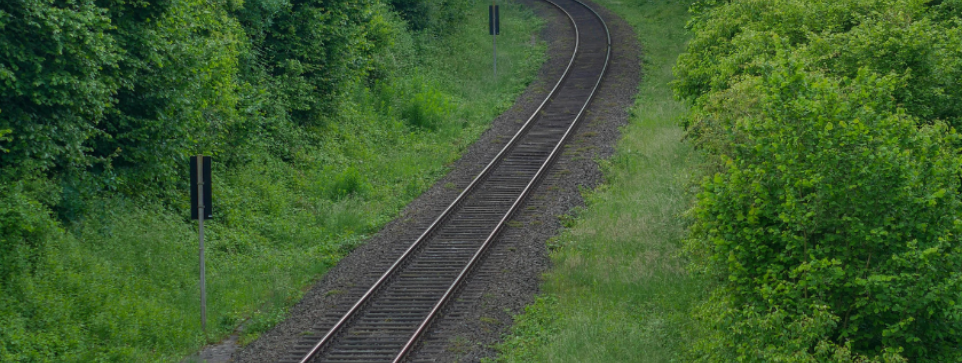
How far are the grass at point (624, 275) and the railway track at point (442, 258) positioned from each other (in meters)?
1.68

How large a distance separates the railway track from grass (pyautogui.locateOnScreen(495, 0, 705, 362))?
168 cm

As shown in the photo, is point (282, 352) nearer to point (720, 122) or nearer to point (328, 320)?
point (328, 320)

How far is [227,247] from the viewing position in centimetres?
1675

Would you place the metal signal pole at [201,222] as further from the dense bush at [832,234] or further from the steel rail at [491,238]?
the dense bush at [832,234]

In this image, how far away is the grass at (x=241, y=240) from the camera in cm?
1228

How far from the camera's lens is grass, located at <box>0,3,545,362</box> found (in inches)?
484

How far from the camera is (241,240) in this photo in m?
17.2

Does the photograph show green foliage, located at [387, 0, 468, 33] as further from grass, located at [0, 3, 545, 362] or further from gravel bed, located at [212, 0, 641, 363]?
gravel bed, located at [212, 0, 641, 363]

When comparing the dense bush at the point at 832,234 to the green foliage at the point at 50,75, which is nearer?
the dense bush at the point at 832,234

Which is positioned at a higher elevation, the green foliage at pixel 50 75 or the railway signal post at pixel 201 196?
the green foliage at pixel 50 75

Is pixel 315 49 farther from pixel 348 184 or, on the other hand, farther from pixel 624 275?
pixel 624 275

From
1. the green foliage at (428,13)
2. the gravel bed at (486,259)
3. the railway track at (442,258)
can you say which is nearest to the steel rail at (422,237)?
the railway track at (442,258)

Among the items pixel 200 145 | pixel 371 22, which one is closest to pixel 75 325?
pixel 200 145

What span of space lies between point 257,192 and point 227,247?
10.1 feet
